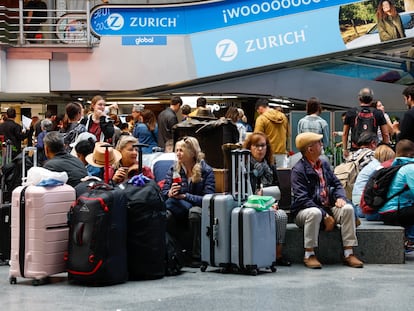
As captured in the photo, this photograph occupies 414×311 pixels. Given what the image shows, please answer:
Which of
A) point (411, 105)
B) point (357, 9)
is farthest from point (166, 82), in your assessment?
point (411, 105)

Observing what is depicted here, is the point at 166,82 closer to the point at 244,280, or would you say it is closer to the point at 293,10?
the point at 293,10

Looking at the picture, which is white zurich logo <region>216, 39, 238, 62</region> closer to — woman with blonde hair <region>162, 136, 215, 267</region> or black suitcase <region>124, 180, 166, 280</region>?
woman with blonde hair <region>162, 136, 215, 267</region>

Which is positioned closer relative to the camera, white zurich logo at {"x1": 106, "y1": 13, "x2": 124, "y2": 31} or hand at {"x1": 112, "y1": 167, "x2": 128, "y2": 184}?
hand at {"x1": 112, "y1": 167, "x2": 128, "y2": 184}

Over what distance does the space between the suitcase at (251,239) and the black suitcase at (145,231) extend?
0.72m

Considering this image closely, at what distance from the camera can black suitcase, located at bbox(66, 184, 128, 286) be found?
7.49m

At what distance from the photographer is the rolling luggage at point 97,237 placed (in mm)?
7488

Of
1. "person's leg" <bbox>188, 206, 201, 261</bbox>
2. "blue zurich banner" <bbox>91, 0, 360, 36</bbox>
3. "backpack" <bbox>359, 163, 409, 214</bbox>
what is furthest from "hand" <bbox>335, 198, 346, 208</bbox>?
"blue zurich banner" <bbox>91, 0, 360, 36</bbox>

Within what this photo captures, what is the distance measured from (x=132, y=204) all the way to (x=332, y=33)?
1125 cm

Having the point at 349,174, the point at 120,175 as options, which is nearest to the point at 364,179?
the point at 349,174

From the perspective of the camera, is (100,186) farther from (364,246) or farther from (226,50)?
(226,50)

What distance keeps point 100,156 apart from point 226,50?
10097 mm

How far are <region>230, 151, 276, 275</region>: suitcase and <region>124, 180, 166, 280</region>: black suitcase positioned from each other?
72 centimetres

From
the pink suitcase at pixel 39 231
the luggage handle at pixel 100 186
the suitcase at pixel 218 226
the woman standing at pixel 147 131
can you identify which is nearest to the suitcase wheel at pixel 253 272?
the suitcase at pixel 218 226

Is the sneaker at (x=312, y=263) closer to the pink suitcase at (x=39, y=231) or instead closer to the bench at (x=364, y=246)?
the bench at (x=364, y=246)
